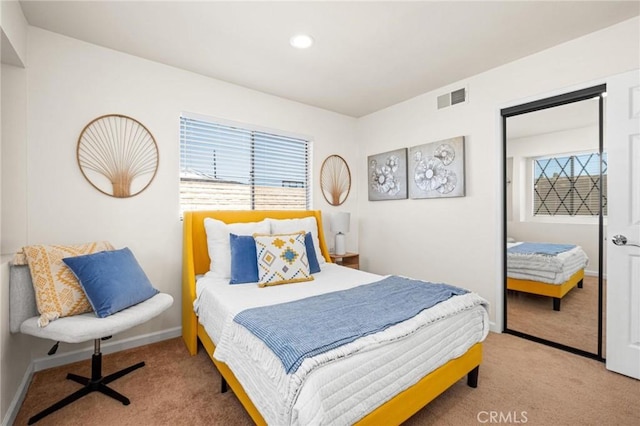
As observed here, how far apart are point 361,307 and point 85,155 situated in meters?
2.48

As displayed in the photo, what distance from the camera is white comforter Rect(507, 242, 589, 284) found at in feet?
8.31

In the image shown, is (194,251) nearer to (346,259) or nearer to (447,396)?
(346,259)

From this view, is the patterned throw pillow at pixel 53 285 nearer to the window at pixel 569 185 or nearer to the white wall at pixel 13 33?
the white wall at pixel 13 33

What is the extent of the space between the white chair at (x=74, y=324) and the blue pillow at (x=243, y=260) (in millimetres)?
568

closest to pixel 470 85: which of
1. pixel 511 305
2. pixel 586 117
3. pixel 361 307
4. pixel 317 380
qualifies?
pixel 586 117

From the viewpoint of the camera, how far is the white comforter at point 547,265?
2.53 meters

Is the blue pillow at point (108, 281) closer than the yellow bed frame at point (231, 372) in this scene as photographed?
No

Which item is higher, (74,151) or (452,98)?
(452,98)

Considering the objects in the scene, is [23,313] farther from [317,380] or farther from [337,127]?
[337,127]

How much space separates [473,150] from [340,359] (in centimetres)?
266

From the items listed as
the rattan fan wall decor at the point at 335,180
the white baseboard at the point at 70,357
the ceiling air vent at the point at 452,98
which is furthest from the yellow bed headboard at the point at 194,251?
the ceiling air vent at the point at 452,98

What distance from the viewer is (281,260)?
2.43 m

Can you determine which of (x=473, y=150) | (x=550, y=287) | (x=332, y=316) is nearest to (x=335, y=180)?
(x=473, y=150)

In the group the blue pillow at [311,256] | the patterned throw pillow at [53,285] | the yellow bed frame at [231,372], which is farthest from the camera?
the blue pillow at [311,256]
